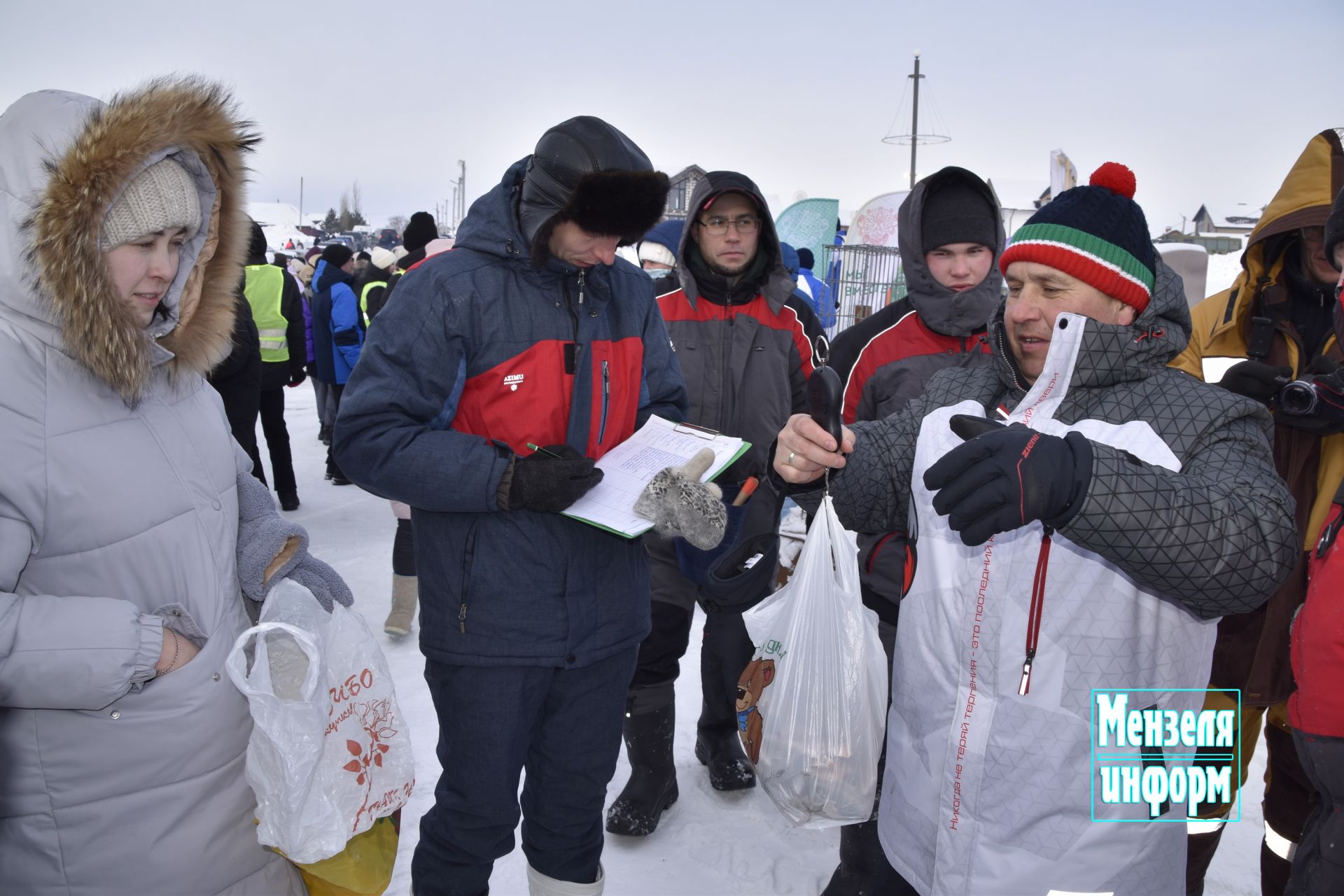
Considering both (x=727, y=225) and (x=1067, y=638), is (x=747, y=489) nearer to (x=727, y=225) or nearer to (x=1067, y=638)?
(x=1067, y=638)

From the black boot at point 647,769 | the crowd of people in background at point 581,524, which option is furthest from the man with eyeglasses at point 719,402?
the crowd of people in background at point 581,524

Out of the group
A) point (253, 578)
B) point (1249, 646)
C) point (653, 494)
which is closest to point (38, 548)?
point (253, 578)

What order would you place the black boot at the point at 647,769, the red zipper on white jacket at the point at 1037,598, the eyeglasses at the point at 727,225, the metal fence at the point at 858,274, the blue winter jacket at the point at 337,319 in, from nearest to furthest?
the red zipper on white jacket at the point at 1037,598, the black boot at the point at 647,769, the eyeglasses at the point at 727,225, the blue winter jacket at the point at 337,319, the metal fence at the point at 858,274

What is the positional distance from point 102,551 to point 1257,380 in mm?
2444

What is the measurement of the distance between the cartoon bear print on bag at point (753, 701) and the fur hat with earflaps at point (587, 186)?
3.44 ft

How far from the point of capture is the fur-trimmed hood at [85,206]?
1.31 m

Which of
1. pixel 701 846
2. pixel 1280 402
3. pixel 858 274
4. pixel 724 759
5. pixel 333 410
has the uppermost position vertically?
pixel 858 274

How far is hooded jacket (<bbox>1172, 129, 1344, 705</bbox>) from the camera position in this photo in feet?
6.98

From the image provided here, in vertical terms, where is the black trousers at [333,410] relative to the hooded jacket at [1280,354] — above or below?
below

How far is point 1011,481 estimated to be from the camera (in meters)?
1.31

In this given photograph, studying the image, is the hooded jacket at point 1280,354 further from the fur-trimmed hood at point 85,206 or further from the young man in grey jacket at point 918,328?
the fur-trimmed hood at point 85,206

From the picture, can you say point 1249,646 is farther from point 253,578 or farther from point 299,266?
point 299,266

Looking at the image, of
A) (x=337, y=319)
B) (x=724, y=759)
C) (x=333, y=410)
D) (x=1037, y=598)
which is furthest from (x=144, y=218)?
(x=333, y=410)

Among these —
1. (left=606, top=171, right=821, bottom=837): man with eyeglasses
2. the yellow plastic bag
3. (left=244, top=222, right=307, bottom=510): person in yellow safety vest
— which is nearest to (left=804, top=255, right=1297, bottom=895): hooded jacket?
the yellow plastic bag
